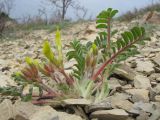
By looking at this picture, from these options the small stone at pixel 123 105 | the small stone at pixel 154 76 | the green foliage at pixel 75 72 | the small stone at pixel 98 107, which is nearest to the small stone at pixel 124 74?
the small stone at pixel 154 76

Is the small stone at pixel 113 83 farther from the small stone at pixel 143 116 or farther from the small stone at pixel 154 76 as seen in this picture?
the small stone at pixel 143 116

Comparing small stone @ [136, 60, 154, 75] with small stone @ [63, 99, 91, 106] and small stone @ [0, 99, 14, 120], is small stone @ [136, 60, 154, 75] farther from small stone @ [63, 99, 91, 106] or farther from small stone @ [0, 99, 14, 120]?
small stone @ [0, 99, 14, 120]

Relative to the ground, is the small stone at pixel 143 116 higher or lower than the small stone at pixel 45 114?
lower

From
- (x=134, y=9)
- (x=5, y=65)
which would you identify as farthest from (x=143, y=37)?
(x=134, y=9)

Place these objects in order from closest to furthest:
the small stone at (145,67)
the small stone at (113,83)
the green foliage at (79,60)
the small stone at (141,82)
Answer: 1. the green foliage at (79,60)
2. the small stone at (113,83)
3. the small stone at (141,82)
4. the small stone at (145,67)

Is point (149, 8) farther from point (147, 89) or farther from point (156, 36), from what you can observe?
point (147, 89)

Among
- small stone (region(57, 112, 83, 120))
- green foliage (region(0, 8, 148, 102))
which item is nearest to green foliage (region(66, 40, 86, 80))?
green foliage (region(0, 8, 148, 102))
